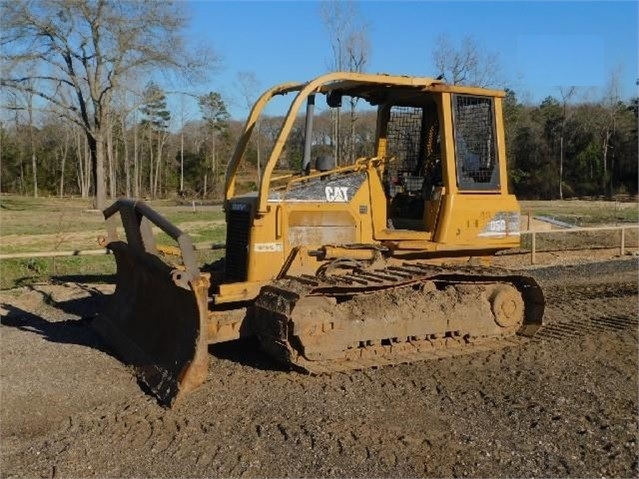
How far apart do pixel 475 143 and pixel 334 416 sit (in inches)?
137

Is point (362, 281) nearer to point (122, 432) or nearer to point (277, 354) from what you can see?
point (277, 354)

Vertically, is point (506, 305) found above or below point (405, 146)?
below

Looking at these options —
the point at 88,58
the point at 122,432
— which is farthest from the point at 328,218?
the point at 88,58

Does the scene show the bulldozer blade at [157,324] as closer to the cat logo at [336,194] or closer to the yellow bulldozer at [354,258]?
the yellow bulldozer at [354,258]

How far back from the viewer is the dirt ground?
438 centimetres

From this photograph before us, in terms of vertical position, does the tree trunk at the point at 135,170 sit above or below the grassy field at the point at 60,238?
above

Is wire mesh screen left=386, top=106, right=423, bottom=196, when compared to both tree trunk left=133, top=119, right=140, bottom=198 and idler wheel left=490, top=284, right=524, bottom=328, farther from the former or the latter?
tree trunk left=133, top=119, right=140, bottom=198

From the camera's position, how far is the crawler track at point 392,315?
6.11 m

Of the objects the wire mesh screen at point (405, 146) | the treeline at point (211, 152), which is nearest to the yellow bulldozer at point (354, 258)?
the wire mesh screen at point (405, 146)

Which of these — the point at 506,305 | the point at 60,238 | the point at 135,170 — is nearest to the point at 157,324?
the point at 506,305

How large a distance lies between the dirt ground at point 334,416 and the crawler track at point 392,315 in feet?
0.65

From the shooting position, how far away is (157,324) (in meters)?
6.74

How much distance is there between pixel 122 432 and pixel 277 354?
63.6 inches

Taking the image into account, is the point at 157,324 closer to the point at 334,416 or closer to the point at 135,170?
the point at 334,416
